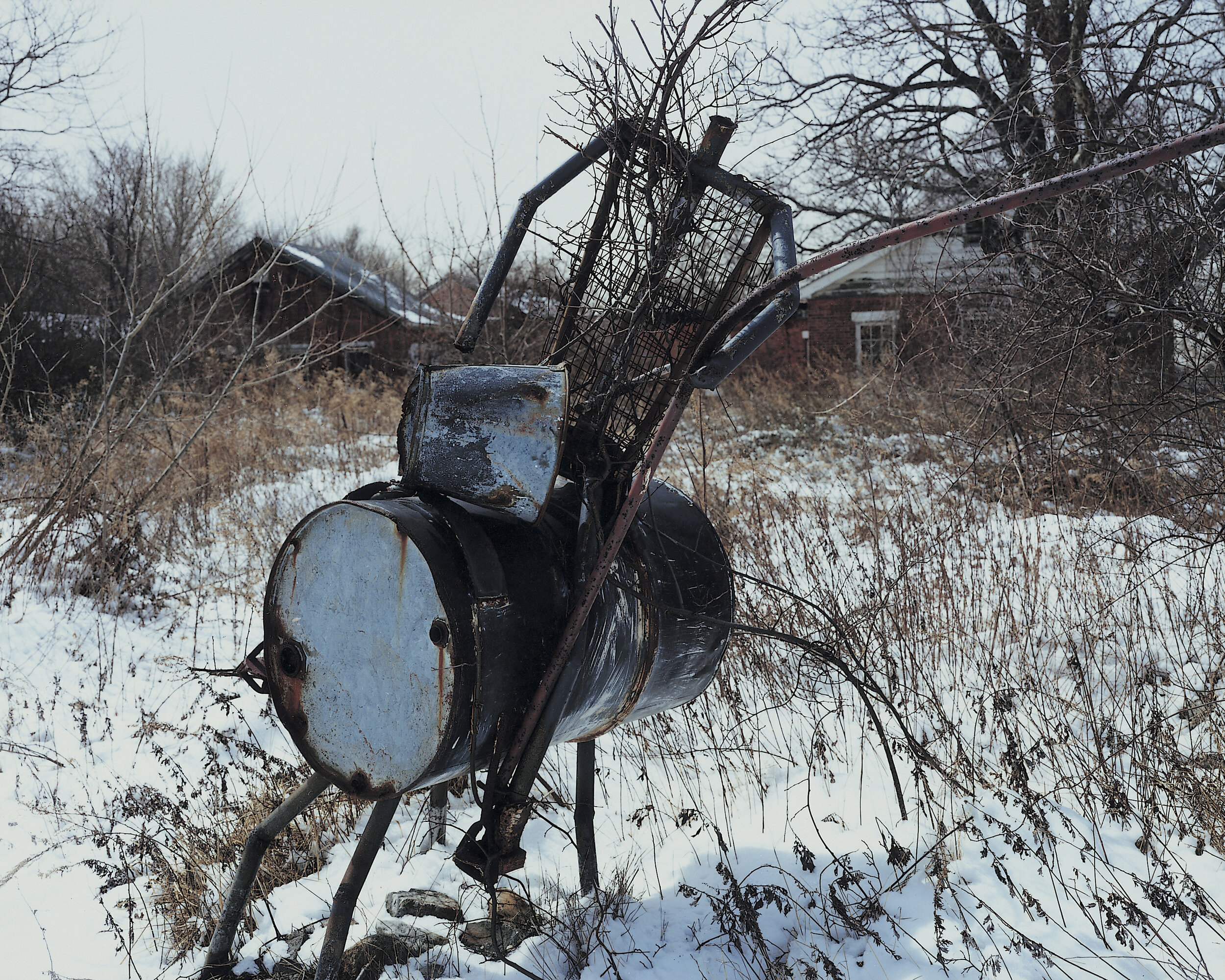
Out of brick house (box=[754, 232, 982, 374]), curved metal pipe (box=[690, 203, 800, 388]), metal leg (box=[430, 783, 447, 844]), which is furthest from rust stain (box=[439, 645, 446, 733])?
brick house (box=[754, 232, 982, 374])

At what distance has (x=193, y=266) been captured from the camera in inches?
194

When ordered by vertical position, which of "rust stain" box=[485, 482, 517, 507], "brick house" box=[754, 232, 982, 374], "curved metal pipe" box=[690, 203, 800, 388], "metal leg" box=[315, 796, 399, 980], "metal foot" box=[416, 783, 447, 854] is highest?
"brick house" box=[754, 232, 982, 374]

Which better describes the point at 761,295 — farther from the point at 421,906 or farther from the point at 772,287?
the point at 421,906

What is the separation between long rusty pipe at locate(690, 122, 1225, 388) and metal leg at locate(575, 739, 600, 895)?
119 cm

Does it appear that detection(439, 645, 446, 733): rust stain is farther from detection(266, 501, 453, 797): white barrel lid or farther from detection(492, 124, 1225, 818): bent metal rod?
detection(492, 124, 1225, 818): bent metal rod

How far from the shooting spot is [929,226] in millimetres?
1158

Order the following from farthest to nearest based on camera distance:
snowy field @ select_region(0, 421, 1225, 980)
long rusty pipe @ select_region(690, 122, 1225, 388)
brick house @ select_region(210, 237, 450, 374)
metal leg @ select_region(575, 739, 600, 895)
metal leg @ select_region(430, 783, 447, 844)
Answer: brick house @ select_region(210, 237, 450, 374)
metal leg @ select_region(430, 783, 447, 844)
metal leg @ select_region(575, 739, 600, 895)
snowy field @ select_region(0, 421, 1225, 980)
long rusty pipe @ select_region(690, 122, 1225, 388)

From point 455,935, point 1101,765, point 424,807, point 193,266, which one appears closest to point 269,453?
point 193,266

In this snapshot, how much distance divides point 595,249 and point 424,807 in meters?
1.93

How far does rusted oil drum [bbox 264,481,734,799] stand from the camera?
149 cm

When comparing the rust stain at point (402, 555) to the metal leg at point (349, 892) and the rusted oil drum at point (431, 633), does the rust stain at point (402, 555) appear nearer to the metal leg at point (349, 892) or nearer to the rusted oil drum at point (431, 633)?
the rusted oil drum at point (431, 633)

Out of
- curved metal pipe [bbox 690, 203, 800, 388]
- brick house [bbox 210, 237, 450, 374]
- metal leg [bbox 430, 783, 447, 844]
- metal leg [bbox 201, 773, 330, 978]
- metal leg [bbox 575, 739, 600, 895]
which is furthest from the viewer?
brick house [bbox 210, 237, 450, 374]

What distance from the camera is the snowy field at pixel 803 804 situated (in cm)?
199

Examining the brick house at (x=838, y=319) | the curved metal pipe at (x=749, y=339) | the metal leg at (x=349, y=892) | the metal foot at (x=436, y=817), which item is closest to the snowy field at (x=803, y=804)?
the metal foot at (x=436, y=817)
